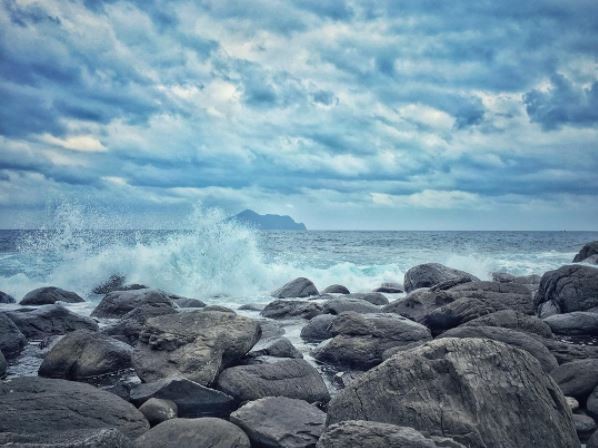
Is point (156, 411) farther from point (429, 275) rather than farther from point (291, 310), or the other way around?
point (429, 275)

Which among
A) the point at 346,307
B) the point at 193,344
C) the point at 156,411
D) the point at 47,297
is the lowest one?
the point at 47,297

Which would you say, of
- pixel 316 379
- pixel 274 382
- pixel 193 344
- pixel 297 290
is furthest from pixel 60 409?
pixel 297 290

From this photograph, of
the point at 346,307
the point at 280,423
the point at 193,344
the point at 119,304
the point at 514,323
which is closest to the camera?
the point at 280,423

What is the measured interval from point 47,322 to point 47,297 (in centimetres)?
590

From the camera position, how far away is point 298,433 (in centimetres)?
451

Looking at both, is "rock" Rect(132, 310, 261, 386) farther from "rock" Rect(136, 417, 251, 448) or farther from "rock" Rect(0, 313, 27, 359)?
"rock" Rect(0, 313, 27, 359)

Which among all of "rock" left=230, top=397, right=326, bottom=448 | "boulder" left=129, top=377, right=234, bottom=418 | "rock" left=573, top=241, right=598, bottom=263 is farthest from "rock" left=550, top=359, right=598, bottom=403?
"rock" left=573, top=241, right=598, bottom=263

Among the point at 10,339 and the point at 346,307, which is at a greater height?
the point at 346,307

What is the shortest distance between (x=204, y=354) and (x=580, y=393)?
483 cm

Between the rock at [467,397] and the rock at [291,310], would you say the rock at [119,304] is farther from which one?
the rock at [467,397]

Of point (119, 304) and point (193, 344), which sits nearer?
point (193, 344)

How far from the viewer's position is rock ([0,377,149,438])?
169 inches

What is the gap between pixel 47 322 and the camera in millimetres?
9297

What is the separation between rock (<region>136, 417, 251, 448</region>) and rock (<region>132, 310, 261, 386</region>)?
1.68 meters
